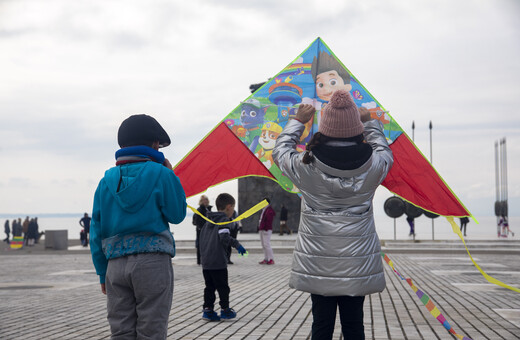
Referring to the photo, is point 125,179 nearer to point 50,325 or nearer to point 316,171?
point 316,171

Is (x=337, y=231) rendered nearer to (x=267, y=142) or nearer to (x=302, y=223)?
(x=302, y=223)

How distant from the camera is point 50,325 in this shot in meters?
6.78

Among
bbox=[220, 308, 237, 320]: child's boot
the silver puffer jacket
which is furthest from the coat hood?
bbox=[220, 308, 237, 320]: child's boot

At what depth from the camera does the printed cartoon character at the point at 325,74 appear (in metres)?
5.25

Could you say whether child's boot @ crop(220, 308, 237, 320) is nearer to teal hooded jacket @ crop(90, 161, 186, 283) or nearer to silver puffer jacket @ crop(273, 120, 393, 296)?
silver puffer jacket @ crop(273, 120, 393, 296)

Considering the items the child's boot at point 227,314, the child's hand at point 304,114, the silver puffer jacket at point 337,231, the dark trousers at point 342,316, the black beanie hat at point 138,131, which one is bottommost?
the child's boot at point 227,314

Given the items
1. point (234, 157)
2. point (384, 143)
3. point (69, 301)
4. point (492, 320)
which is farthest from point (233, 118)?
point (69, 301)

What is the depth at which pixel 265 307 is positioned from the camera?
26.0 ft

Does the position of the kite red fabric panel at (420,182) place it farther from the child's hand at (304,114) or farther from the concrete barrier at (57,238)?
the concrete barrier at (57,238)

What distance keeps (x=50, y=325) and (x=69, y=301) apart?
84.3 inches

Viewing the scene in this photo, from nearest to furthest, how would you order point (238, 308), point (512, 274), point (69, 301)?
1. point (238, 308)
2. point (69, 301)
3. point (512, 274)

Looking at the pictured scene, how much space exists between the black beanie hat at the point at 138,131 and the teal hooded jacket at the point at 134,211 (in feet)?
0.50

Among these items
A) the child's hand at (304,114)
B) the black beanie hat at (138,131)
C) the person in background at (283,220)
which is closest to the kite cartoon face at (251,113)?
the child's hand at (304,114)

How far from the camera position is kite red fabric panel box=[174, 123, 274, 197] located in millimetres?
5324
